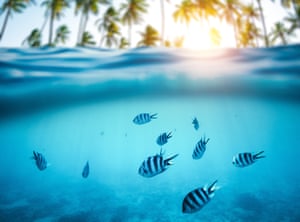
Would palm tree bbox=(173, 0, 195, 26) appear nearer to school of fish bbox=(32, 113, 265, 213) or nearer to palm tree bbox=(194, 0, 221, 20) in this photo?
palm tree bbox=(194, 0, 221, 20)

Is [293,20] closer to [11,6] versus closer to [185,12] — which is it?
[185,12]

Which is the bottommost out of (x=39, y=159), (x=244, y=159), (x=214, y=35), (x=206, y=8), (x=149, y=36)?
(x=244, y=159)

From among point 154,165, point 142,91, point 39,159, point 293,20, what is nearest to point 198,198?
point 154,165

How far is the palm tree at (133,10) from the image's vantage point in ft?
107

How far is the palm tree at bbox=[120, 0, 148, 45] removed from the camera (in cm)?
3256

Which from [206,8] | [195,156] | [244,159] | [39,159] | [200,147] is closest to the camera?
[244,159]

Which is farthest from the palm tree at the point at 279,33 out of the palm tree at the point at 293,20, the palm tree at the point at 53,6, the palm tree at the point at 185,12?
the palm tree at the point at 53,6

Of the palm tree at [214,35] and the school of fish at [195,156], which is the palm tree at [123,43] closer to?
the palm tree at [214,35]

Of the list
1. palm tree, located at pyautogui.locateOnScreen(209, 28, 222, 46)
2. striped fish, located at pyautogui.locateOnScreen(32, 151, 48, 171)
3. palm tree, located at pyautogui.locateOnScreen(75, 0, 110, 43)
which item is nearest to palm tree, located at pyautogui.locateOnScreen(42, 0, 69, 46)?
palm tree, located at pyautogui.locateOnScreen(75, 0, 110, 43)

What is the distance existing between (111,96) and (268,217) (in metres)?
11.6

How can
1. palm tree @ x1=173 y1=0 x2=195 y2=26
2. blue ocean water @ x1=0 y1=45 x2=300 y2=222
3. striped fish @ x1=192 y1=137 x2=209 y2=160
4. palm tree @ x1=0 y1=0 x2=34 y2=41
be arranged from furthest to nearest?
palm tree @ x1=173 y1=0 x2=195 y2=26 < palm tree @ x1=0 y1=0 x2=34 y2=41 < blue ocean water @ x1=0 y1=45 x2=300 y2=222 < striped fish @ x1=192 y1=137 x2=209 y2=160

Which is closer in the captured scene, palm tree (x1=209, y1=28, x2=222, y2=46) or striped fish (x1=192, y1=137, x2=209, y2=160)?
striped fish (x1=192, y1=137, x2=209, y2=160)

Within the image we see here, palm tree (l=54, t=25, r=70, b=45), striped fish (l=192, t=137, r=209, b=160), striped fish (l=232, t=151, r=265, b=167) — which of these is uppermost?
palm tree (l=54, t=25, r=70, b=45)

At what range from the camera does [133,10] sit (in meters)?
33.0
